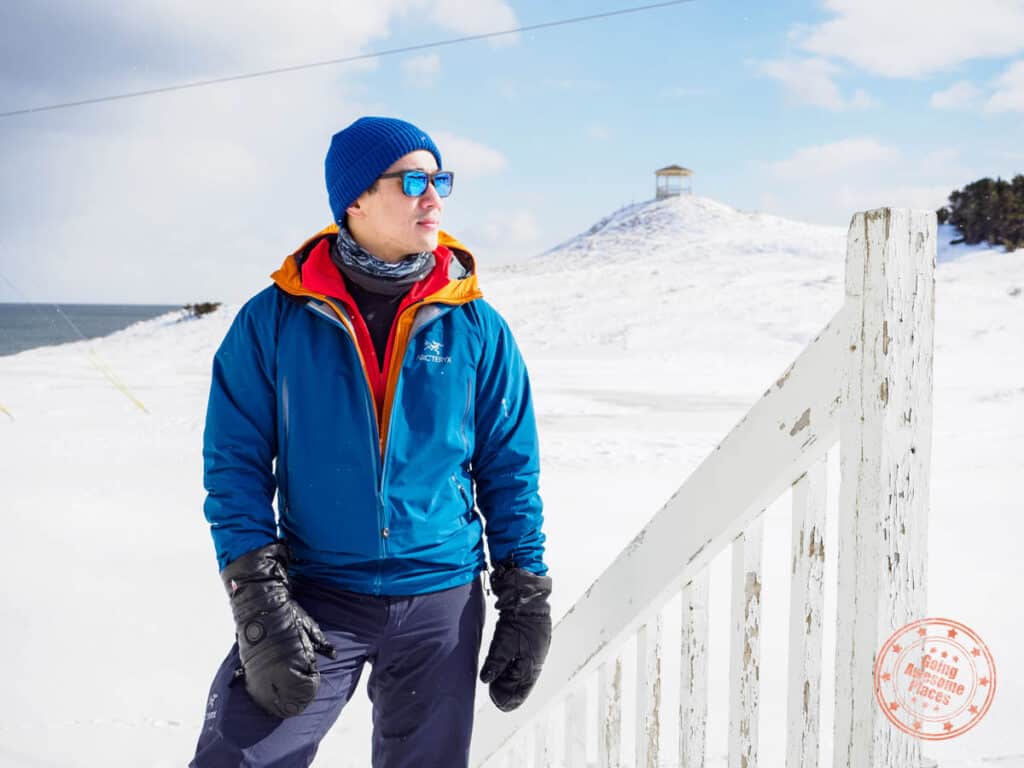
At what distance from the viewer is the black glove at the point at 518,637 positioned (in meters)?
1.70

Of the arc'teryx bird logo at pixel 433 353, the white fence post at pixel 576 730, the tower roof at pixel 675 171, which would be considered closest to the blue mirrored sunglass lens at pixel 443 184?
the arc'teryx bird logo at pixel 433 353

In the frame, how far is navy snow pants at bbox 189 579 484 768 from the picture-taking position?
161 centimetres

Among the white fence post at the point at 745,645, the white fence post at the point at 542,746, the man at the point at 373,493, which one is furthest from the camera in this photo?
the white fence post at the point at 542,746

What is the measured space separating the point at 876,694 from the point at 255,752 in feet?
3.55

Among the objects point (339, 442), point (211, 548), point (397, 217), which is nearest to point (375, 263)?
point (397, 217)

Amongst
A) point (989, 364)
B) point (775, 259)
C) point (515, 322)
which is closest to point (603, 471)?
point (989, 364)

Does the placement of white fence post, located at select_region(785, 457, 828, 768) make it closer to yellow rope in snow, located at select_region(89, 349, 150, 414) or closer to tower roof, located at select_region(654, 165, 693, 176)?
yellow rope in snow, located at select_region(89, 349, 150, 414)

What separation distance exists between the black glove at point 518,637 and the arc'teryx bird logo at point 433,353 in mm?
466

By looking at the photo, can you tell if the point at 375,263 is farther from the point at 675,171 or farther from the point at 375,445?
the point at 675,171

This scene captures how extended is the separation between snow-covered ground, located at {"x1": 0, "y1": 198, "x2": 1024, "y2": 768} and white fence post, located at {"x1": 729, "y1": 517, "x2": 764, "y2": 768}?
0.39 m

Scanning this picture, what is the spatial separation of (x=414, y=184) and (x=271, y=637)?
0.96 metres

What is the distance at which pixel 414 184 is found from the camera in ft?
5.68

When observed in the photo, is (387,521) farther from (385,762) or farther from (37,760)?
(37,760)

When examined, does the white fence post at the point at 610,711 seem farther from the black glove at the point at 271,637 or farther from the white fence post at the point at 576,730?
the black glove at the point at 271,637
